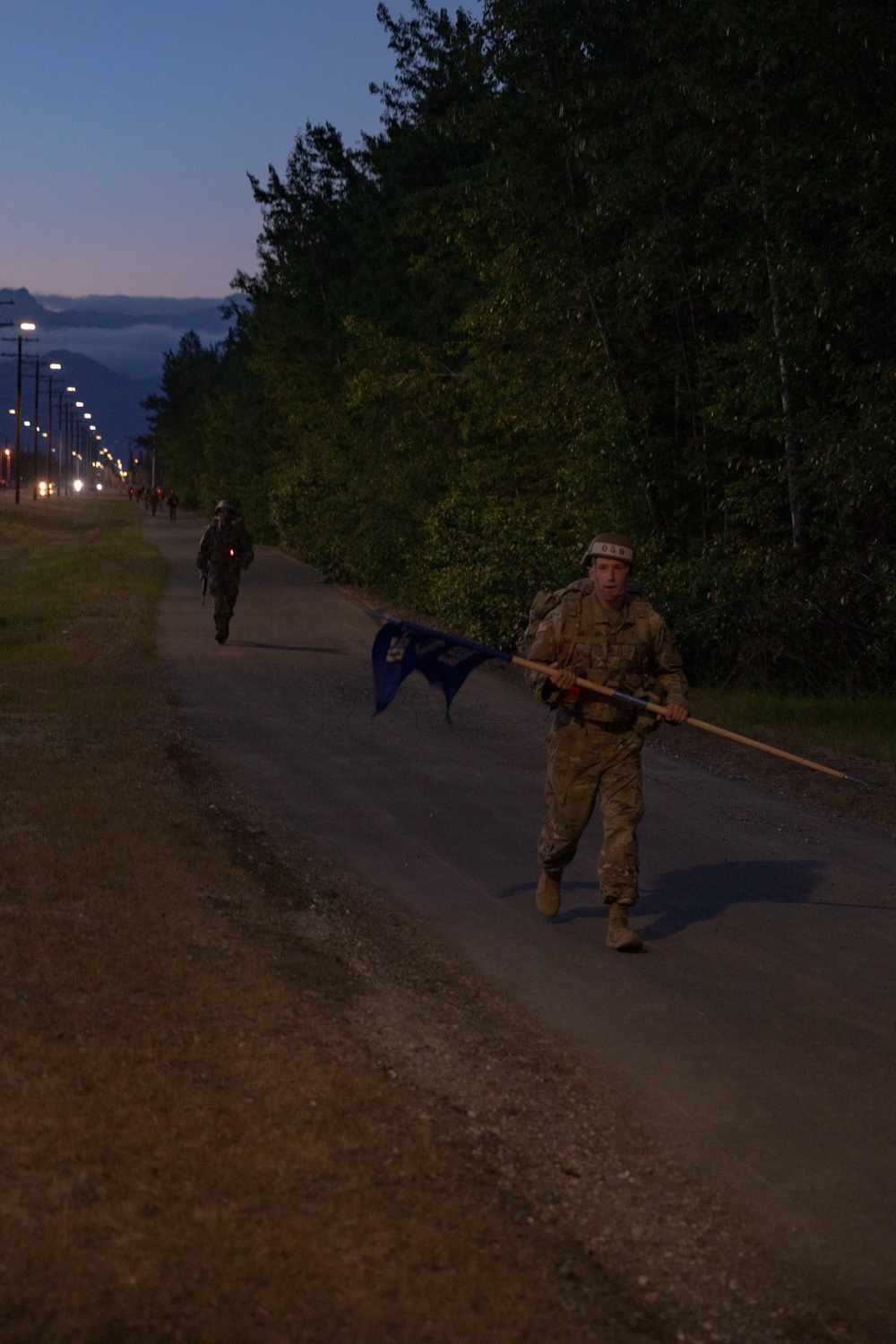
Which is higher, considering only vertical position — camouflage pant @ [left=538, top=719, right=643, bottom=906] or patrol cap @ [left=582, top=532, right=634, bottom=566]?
patrol cap @ [left=582, top=532, right=634, bottom=566]

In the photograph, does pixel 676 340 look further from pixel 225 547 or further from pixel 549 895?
pixel 549 895

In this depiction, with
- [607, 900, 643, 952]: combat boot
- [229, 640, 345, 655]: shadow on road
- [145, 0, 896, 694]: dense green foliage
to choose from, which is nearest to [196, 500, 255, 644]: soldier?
[229, 640, 345, 655]: shadow on road

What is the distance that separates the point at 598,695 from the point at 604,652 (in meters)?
0.22

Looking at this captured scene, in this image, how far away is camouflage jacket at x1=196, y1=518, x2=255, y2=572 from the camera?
2045 cm

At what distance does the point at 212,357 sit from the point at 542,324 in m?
115

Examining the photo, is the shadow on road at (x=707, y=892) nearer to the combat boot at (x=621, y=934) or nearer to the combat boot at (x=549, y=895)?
the combat boot at (x=549, y=895)

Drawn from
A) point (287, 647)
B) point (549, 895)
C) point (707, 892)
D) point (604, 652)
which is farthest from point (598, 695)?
point (287, 647)

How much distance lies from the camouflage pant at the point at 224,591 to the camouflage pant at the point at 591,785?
43.6ft

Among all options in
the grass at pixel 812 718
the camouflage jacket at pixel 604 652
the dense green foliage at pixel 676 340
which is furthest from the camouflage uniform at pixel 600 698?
the dense green foliage at pixel 676 340

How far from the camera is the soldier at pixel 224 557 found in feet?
67.2

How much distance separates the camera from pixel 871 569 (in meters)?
17.0

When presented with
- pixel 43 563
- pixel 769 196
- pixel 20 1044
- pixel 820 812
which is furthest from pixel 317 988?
pixel 43 563

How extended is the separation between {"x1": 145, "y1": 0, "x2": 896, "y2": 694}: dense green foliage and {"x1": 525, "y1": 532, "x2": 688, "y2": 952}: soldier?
803 cm

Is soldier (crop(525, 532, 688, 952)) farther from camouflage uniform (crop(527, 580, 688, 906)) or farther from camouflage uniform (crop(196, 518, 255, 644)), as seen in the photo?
camouflage uniform (crop(196, 518, 255, 644))
